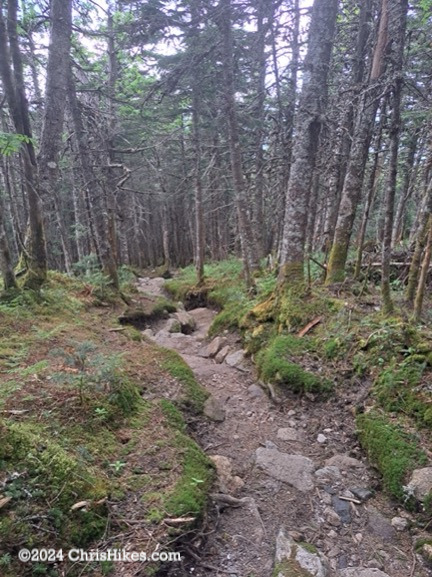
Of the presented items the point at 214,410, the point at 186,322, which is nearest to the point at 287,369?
the point at 214,410

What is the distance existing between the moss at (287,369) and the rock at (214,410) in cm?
98

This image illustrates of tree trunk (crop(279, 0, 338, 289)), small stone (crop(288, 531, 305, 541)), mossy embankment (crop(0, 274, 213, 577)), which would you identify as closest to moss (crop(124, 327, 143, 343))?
mossy embankment (crop(0, 274, 213, 577))

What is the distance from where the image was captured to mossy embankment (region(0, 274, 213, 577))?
2.18 m

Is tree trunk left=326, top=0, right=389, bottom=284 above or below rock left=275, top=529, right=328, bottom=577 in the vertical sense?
above

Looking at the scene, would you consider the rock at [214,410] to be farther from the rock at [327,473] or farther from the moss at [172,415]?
the rock at [327,473]

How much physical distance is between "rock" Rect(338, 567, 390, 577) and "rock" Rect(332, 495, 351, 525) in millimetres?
465

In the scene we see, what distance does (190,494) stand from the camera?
279 cm

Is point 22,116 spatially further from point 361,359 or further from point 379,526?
point 379,526

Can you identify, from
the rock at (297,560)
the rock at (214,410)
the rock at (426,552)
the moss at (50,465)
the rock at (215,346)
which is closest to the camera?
the moss at (50,465)

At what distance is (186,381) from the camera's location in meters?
5.00

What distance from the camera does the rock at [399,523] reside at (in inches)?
119

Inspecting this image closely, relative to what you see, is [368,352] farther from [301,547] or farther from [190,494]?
[190,494]

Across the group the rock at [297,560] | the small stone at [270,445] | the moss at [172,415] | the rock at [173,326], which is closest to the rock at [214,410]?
the moss at [172,415]

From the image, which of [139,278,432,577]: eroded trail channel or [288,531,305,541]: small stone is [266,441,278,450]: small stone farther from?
[288,531,305,541]: small stone
